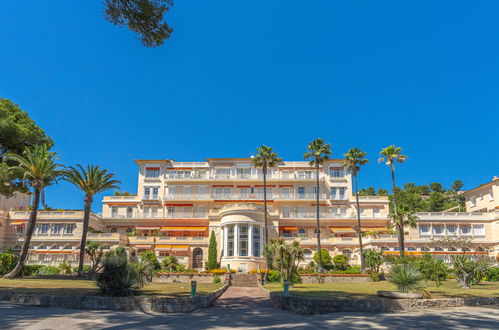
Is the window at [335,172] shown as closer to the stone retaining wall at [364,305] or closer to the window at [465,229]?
the window at [465,229]

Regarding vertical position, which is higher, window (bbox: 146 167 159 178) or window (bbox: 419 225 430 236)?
window (bbox: 146 167 159 178)

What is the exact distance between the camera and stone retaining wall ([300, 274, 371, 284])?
3572 centimetres

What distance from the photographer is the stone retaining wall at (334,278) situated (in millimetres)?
35719

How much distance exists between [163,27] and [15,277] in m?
26.1

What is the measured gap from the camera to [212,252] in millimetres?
42875

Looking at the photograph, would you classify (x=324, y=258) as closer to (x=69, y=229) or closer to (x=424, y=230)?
(x=424, y=230)

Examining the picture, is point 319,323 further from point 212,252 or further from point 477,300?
point 212,252

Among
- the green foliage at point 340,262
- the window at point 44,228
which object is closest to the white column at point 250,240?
the green foliage at point 340,262

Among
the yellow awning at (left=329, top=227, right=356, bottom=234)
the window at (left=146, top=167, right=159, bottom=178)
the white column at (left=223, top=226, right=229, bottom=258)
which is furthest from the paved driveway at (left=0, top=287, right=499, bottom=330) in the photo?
the window at (left=146, top=167, right=159, bottom=178)

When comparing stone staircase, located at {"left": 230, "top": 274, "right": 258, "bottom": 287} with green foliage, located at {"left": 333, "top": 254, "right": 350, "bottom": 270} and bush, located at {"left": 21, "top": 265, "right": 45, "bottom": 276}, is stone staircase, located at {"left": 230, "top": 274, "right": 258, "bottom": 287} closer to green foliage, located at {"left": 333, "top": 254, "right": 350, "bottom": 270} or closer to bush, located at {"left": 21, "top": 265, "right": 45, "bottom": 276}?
green foliage, located at {"left": 333, "top": 254, "right": 350, "bottom": 270}

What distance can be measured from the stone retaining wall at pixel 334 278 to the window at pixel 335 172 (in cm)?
2249

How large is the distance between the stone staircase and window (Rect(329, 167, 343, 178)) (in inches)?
1050

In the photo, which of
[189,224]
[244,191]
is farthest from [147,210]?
[244,191]

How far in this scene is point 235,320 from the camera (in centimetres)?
1424
